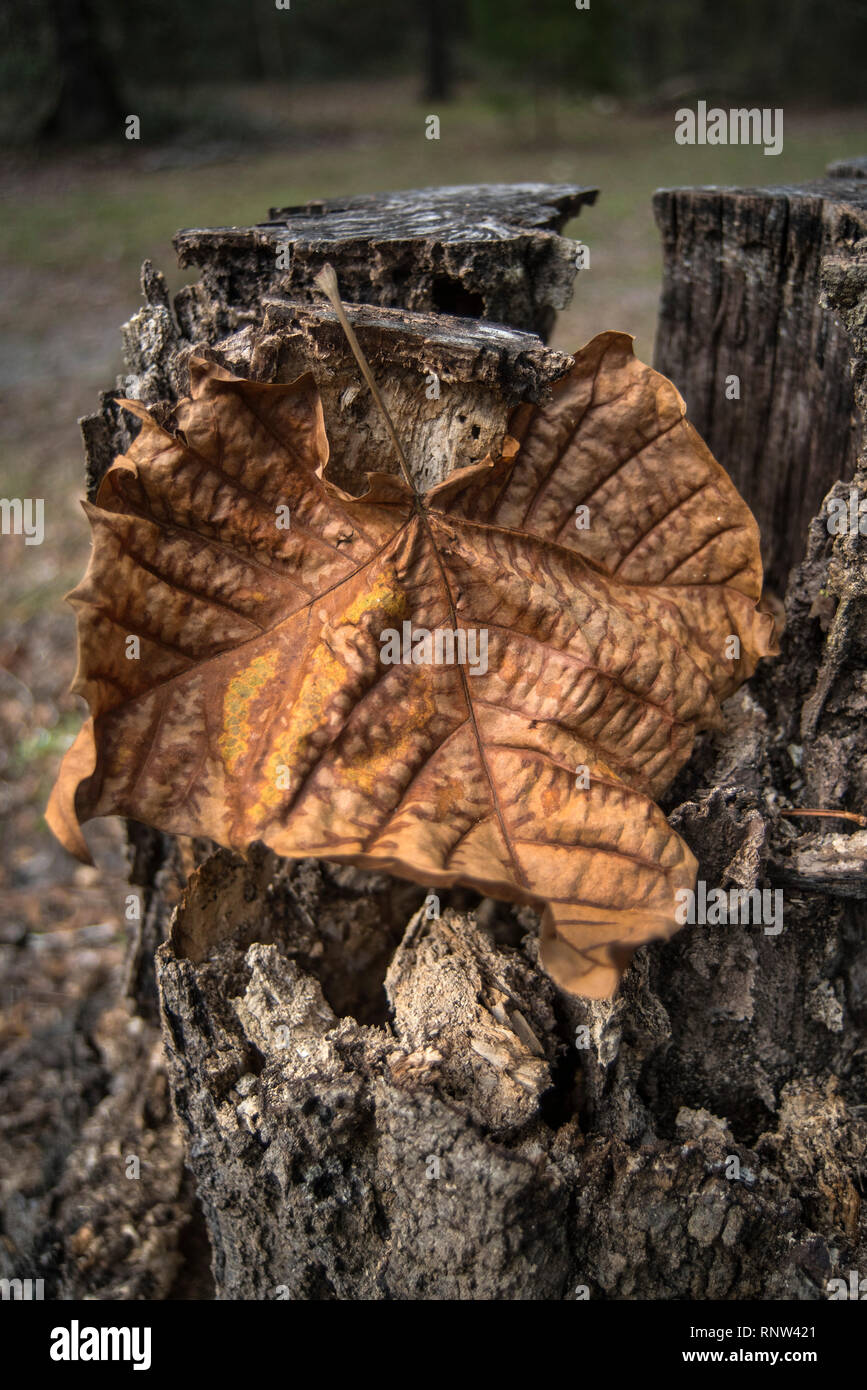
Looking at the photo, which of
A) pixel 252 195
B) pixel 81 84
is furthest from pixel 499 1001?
pixel 81 84

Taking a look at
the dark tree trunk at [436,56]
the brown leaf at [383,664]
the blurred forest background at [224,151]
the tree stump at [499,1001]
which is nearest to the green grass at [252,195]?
the blurred forest background at [224,151]

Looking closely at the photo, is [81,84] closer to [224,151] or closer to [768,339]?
[224,151]

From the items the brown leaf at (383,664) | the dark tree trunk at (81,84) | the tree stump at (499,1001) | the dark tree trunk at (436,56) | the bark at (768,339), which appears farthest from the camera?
the dark tree trunk at (436,56)

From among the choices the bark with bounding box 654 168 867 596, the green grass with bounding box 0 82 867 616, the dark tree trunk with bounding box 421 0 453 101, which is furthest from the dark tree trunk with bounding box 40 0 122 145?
the bark with bounding box 654 168 867 596

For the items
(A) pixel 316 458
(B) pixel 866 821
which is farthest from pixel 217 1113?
(B) pixel 866 821

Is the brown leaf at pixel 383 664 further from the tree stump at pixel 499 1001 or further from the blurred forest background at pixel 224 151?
the blurred forest background at pixel 224 151

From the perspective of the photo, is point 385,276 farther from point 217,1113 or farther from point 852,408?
point 217,1113
